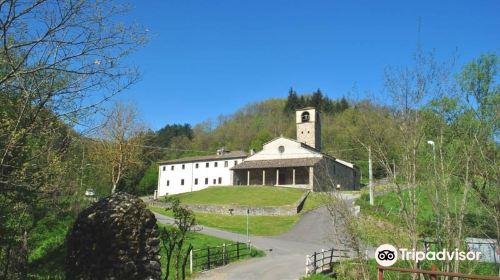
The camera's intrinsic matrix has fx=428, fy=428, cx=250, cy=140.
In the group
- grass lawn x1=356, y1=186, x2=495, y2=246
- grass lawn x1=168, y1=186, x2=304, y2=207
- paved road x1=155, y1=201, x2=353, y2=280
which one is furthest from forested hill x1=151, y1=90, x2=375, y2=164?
grass lawn x1=356, y1=186, x2=495, y2=246

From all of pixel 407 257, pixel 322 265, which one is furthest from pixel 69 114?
pixel 322 265

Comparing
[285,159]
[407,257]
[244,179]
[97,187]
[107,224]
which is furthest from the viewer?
[244,179]

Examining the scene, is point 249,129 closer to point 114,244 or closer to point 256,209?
point 256,209

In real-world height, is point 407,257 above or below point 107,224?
below

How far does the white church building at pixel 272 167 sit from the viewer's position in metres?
56.7

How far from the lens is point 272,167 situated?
186 ft

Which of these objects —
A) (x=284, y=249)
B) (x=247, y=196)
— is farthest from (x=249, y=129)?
(x=284, y=249)

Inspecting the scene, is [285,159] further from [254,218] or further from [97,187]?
[97,187]

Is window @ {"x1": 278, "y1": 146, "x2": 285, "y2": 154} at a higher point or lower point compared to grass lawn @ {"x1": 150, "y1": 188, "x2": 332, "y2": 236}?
higher

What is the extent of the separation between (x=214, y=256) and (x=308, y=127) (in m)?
43.6

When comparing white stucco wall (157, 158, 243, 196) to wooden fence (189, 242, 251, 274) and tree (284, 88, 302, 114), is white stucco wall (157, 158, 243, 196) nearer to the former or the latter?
tree (284, 88, 302, 114)

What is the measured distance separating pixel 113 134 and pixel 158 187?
40.2m

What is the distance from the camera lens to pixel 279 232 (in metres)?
33.1

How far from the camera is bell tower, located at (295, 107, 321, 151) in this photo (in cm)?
6262
